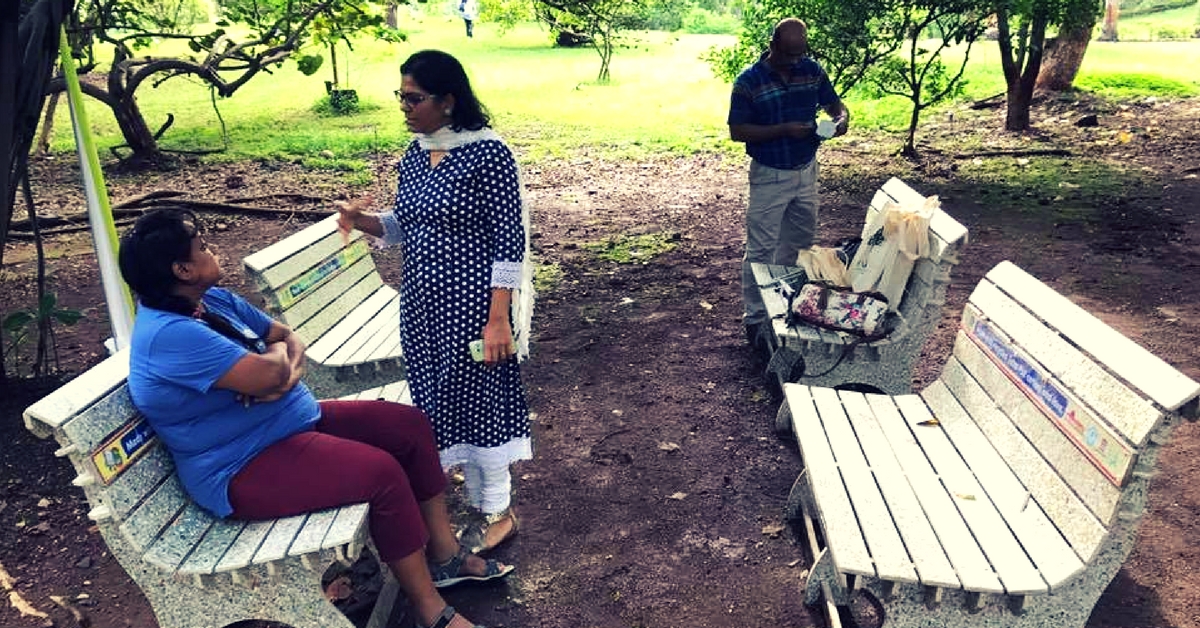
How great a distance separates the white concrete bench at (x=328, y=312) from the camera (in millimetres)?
3814

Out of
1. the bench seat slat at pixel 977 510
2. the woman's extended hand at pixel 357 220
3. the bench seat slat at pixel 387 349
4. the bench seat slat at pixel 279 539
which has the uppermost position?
the woman's extended hand at pixel 357 220

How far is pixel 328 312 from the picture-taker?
4.25 metres

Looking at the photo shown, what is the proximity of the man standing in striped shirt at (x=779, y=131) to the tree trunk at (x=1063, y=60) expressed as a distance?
385 inches

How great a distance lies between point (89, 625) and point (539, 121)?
12179mm

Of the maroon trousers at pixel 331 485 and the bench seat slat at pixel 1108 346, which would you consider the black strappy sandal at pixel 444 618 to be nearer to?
the maroon trousers at pixel 331 485

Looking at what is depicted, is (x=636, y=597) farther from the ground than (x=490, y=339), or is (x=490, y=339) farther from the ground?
(x=490, y=339)

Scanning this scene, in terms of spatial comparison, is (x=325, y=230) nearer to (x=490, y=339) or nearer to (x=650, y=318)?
(x=490, y=339)

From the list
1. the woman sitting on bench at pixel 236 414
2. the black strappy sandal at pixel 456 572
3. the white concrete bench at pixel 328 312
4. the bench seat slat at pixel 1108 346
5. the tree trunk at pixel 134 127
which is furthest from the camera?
the tree trunk at pixel 134 127

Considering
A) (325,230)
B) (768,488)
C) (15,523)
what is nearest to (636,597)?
(768,488)

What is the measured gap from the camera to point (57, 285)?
23.6 feet

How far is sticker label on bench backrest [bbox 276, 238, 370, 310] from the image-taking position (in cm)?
385

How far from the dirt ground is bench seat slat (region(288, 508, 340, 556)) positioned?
798 mm

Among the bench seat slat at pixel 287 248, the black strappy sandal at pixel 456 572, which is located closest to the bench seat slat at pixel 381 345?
the bench seat slat at pixel 287 248

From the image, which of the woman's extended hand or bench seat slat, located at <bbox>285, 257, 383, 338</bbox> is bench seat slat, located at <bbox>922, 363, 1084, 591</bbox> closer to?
the woman's extended hand
